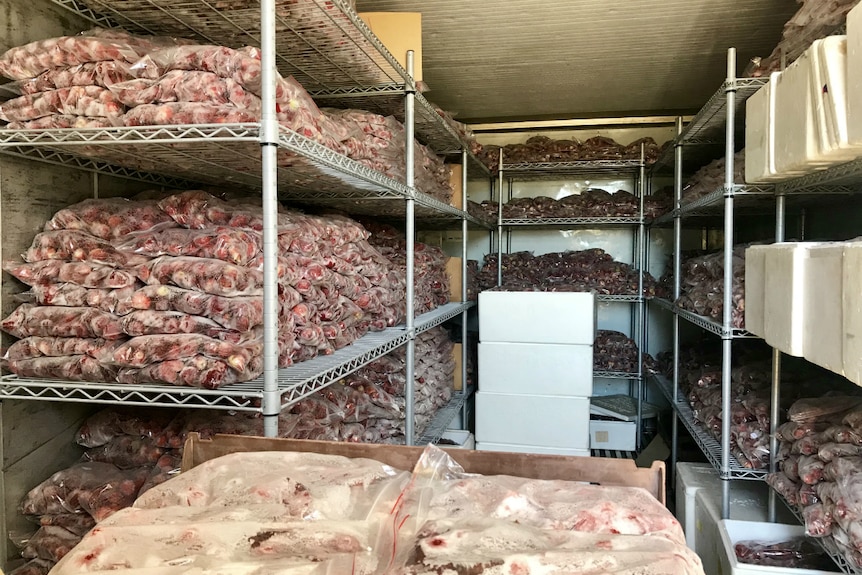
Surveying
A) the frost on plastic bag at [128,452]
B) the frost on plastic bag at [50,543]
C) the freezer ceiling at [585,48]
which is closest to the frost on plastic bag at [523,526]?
the frost on plastic bag at [128,452]

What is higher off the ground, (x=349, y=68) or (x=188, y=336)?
(x=349, y=68)

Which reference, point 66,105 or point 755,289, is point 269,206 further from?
point 755,289

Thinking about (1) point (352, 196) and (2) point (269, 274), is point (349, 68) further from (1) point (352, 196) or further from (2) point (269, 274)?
(2) point (269, 274)

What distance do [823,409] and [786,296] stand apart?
763mm

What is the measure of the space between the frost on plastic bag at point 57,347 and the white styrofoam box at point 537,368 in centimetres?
278

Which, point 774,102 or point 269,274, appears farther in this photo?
point 774,102

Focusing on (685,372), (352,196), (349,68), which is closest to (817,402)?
(685,372)

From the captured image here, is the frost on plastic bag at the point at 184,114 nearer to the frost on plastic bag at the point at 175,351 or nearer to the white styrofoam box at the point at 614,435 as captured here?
the frost on plastic bag at the point at 175,351

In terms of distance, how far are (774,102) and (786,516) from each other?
2.00m

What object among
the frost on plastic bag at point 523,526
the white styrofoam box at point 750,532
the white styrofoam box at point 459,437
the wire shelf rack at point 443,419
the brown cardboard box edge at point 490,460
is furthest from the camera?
the white styrofoam box at point 459,437

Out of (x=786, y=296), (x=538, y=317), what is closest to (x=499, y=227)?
(x=538, y=317)

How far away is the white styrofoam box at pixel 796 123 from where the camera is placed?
186 centimetres

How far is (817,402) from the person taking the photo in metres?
2.41

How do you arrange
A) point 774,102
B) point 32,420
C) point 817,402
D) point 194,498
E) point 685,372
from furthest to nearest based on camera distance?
point 685,372, point 817,402, point 774,102, point 32,420, point 194,498
